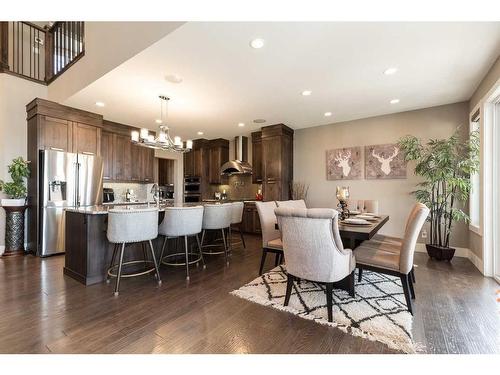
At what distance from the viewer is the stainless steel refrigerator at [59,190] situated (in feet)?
12.1

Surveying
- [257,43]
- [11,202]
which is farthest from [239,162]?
[11,202]

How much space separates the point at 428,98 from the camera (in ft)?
11.9

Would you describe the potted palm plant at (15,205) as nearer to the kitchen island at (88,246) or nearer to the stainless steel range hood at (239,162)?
the kitchen island at (88,246)

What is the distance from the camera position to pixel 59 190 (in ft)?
12.7

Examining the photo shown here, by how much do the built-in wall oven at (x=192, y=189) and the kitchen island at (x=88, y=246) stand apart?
3.91m

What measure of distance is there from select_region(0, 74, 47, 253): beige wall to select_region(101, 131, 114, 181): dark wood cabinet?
1.19 metres

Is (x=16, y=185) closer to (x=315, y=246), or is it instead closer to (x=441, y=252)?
(x=315, y=246)

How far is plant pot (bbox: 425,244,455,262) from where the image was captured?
3.42 meters

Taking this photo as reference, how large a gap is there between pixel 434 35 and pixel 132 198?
18.9 ft

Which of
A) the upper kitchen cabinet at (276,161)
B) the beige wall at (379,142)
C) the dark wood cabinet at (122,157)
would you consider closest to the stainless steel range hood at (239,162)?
the upper kitchen cabinet at (276,161)

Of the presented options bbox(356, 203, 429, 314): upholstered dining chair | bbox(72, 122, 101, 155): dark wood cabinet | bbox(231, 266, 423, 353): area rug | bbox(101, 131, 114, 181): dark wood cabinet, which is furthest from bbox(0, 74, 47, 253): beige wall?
bbox(356, 203, 429, 314): upholstered dining chair

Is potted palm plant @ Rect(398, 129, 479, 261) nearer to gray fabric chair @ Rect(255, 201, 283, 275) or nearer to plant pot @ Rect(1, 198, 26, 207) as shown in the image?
gray fabric chair @ Rect(255, 201, 283, 275)
